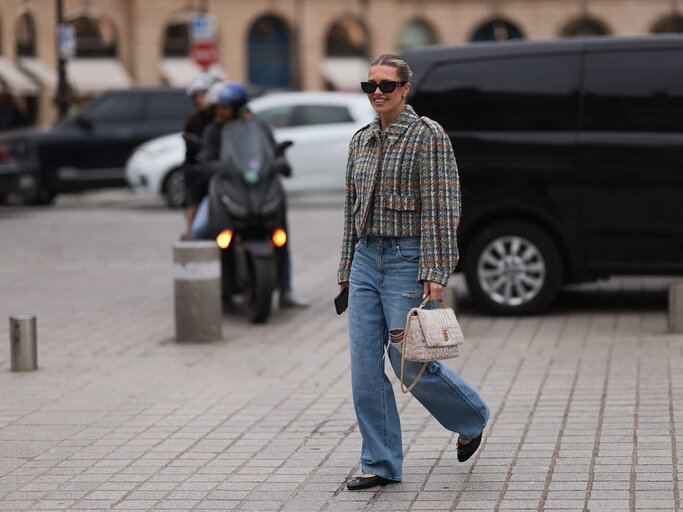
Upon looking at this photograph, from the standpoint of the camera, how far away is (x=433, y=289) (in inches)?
238

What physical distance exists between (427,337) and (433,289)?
194 mm

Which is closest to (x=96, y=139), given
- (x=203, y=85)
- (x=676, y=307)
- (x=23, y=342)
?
(x=203, y=85)

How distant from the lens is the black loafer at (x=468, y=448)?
6.46 m

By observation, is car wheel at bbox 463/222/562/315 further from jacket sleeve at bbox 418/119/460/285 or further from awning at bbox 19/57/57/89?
awning at bbox 19/57/57/89

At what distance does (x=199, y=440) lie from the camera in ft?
24.1

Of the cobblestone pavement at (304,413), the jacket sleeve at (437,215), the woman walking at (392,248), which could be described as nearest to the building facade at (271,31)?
the cobblestone pavement at (304,413)

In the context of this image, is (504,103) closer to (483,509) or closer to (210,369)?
(210,369)

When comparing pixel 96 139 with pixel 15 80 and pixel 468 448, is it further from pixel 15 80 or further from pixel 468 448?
pixel 468 448

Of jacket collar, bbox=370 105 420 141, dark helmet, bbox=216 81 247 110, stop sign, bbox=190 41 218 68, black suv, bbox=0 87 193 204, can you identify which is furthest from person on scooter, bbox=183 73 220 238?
stop sign, bbox=190 41 218 68

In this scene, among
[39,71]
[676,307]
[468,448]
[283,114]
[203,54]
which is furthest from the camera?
[39,71]

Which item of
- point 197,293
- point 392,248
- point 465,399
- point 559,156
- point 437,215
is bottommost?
point 197,293

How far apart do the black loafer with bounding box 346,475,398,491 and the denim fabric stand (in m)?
0.03

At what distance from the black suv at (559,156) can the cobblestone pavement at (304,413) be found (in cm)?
40

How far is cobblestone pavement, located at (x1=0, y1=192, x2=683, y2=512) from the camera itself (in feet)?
20.4
